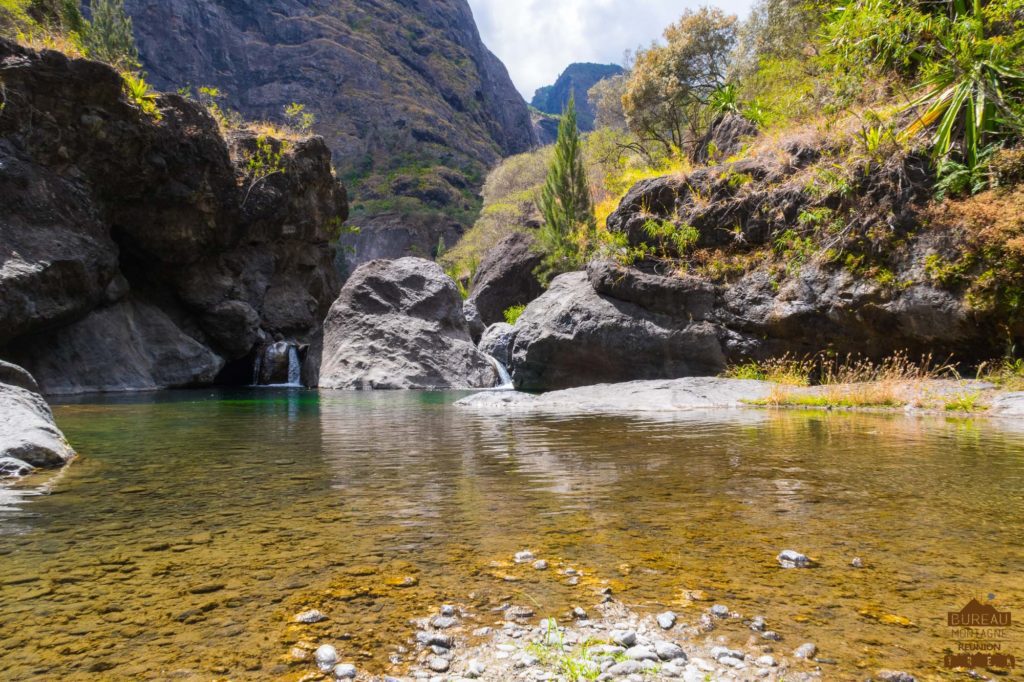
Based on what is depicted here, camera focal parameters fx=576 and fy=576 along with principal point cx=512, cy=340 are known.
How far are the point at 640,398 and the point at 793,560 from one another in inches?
308

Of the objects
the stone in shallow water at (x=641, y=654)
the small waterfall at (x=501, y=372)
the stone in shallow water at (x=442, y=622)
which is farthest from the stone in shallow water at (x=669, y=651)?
the small waterfall at (x=501, y=372)

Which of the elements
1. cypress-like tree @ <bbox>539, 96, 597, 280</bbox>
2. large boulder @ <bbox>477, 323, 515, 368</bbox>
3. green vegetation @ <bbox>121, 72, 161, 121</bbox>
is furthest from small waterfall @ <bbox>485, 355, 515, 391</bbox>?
green vegetation @ <bbox>121, 72, 161, 121</bbox>

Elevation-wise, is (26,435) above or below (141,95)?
below

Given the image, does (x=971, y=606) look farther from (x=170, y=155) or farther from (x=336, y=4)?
(x=336, y=4)

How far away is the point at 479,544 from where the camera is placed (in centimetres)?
294

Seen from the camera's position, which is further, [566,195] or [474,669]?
[566,195]

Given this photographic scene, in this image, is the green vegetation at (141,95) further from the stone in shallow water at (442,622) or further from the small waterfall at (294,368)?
the stone in shallow water at (442,622)

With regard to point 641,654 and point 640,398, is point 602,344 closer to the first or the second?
Answer: point 640,398

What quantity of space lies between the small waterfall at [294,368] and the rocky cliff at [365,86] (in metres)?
38.5

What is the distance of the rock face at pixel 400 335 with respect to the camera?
1894 centimetres

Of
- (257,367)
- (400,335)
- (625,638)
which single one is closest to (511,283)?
(400,335)

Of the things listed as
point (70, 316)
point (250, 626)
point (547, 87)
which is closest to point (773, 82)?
point (250, 626)

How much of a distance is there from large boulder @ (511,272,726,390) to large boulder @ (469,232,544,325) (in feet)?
35.5

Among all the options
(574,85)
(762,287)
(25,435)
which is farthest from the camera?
(574,85)
